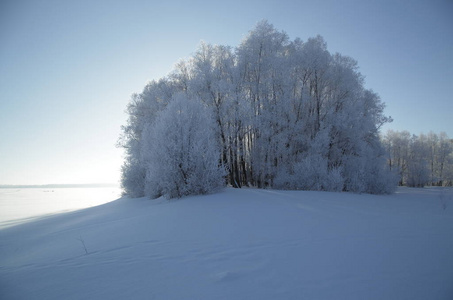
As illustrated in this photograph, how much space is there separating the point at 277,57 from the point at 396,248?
622 inches

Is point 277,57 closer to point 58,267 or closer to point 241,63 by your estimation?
point 241,63

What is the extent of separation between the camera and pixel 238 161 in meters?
17.5

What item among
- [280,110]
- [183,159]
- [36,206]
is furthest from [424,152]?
[36,206]

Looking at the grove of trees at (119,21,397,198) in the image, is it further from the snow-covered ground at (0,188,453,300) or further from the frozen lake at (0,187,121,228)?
the snow-covered ground at (0,188,453,300)

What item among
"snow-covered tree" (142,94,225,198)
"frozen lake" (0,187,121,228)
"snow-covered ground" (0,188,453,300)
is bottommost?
"frozen lake" (0,187,121,228)

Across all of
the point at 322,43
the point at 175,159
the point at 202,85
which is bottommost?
the point at 175,159

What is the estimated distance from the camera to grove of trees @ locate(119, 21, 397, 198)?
589 inches

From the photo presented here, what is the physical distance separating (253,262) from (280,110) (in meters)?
14.6

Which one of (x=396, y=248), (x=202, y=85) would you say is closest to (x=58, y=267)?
(x=396, y=248)

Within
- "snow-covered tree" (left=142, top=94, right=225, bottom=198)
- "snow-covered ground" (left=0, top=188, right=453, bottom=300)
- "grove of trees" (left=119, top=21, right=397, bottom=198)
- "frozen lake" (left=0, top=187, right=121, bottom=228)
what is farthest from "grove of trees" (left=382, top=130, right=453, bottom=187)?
"frozen lake" (left=0, top=187, right=121, bottom=228)

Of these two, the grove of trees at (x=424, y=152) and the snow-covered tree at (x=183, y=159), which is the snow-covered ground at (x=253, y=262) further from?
the grove of trees at (x=424, y=152)

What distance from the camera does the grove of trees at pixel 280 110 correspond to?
14953 millimetres

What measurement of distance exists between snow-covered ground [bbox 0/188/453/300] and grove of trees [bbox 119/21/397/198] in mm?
9043

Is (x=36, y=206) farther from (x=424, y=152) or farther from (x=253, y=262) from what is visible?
(x=424, y=152)
